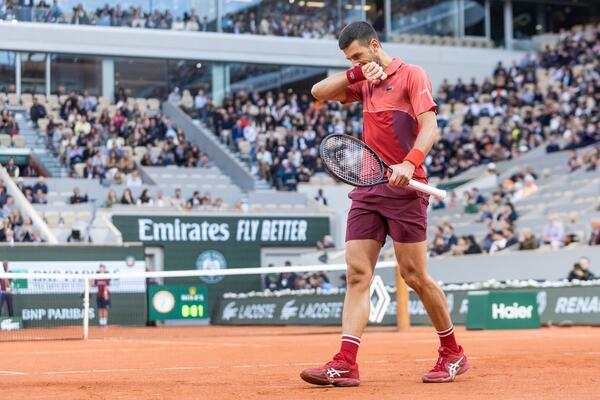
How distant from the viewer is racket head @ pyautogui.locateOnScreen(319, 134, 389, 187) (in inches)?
299

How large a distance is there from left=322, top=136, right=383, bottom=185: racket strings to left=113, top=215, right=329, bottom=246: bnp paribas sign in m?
25.0

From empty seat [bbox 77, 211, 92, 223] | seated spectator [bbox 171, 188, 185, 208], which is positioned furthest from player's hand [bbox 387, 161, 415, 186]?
seated spectator [bbox 171, 188, 185, 208]

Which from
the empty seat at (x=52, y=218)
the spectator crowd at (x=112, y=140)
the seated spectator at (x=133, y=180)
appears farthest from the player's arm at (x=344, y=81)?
the spectator crowd at (x=112, y=140)

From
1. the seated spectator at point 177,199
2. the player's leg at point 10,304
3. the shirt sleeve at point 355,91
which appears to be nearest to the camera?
the shirt sleeve at point 355,91

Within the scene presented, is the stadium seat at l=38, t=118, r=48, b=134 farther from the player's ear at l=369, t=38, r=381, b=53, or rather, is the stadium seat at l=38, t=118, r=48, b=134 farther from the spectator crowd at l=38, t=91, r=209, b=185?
the player's ear at l=369, t=38, r=381, b=53

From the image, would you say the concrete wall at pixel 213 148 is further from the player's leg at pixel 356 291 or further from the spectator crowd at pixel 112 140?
the player's leg at pixel 356 291

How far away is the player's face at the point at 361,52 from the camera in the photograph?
774 cm

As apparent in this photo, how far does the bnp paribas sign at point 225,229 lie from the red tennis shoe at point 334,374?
2512 centimetres

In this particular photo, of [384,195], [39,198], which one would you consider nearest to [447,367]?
[384,195]

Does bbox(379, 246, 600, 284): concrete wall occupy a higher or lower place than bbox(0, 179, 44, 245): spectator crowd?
lower

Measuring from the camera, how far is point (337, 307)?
26984mm

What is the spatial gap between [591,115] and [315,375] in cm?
3093

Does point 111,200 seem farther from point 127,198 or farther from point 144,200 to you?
point 144,200

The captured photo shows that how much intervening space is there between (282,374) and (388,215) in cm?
183
